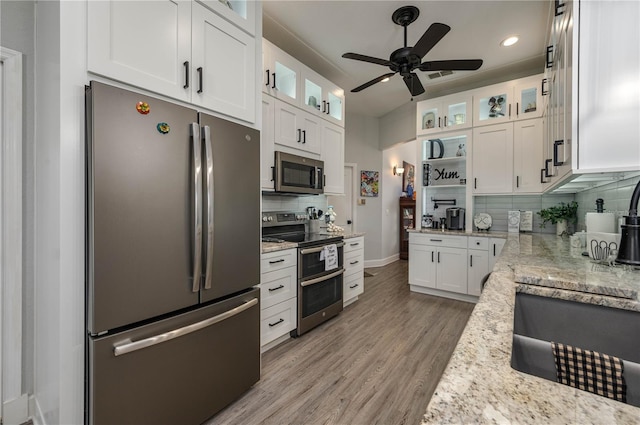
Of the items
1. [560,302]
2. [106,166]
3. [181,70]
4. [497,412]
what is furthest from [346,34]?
[497,412]

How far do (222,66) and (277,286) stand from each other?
1.72 meters

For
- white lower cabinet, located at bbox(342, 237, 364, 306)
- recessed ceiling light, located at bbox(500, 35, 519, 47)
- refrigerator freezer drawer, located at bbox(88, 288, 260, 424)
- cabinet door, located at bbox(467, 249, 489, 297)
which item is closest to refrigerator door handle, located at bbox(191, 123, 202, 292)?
refrigerator freezer drawer, located at bbox(88, 288, 260, 424)

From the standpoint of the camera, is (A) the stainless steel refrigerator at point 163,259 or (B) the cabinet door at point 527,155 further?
(B) the cabinet door at point 527,155

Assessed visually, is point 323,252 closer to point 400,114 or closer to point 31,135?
point 31,135

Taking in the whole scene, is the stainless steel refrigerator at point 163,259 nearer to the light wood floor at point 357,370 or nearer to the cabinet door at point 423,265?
the light wood floor at point 357,370

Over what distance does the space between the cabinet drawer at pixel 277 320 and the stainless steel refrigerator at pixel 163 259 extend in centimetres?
54

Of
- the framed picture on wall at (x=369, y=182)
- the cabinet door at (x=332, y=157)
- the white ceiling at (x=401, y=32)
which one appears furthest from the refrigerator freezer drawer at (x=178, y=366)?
the framed picture on wall at (x=369, y=182)

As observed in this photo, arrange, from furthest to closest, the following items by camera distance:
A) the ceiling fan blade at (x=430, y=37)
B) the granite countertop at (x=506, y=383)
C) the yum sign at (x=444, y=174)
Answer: the yum sign at (x=444, y=174) → the ceiling fan blade at (x=430, y=37) → the granite countertop at (x=506, y=383)

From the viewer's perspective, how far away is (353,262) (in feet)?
11.8

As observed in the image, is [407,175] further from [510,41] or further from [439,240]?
[510,41]

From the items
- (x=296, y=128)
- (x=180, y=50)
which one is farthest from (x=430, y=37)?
(x=180, y=50)

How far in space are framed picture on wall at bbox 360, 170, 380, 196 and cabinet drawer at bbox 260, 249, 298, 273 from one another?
11.2 feet

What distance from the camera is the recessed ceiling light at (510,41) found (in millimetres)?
3164

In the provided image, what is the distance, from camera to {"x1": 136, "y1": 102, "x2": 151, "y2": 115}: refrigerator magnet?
50.5 inches
